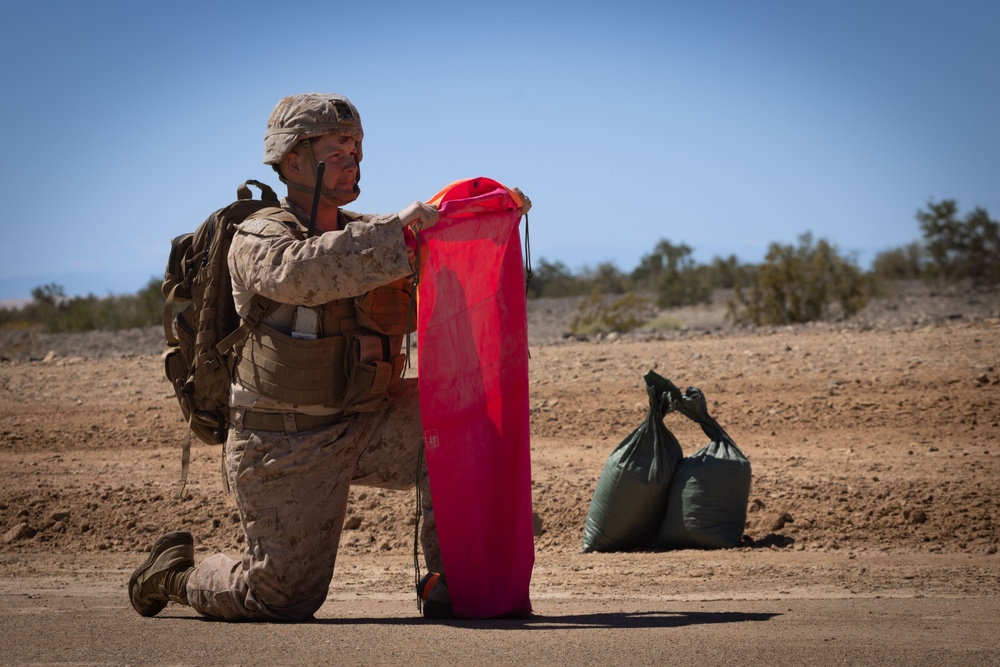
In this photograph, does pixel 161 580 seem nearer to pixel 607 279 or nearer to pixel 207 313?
pixel 207 313

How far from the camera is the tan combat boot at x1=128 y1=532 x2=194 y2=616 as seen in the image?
465cm

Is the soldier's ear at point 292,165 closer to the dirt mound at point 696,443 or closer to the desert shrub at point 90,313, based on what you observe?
the dirt mound at point 696,443

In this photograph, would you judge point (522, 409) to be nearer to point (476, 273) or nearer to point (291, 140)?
point (476, 273)

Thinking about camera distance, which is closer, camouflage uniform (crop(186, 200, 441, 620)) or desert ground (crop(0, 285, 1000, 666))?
desert ground (crop(0, 285, 1000, 666))

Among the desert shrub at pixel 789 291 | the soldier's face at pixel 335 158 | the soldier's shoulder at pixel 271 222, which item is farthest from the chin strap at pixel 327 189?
the desert shrub at pixel 789 291

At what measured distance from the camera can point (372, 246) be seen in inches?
159

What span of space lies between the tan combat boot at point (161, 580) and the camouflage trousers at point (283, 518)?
0.09 meters

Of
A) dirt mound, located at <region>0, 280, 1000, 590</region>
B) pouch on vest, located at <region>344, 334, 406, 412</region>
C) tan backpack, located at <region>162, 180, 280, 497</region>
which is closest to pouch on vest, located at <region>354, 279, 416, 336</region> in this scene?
pouch on vest, located at <region>344, 334, 406, 412</region>

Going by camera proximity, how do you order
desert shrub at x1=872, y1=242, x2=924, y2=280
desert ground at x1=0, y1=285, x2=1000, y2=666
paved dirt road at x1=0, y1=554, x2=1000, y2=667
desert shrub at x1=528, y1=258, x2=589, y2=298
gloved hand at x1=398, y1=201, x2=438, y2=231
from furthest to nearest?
desert shrub at x1=872, y1=242, x2=924, y2=280 → desert shrub at x1=528, y1=258, x2=589, y2=298 → gloved hand at x1=398, y1=201, x2=438, y2=231 → desert ground at x1=0, y1=285, x2=1000, y2=666 → paved dirt road at x1=0, y1=554, x2=1000, y2=667

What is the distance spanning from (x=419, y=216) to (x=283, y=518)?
51.0 inches

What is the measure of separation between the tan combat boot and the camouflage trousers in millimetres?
92

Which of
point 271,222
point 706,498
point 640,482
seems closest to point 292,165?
point 271,222

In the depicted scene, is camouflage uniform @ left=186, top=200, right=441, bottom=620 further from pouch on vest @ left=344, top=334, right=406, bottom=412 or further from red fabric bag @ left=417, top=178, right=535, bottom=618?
red fabric bag @ left=417, top=178, right=535, bottom=618

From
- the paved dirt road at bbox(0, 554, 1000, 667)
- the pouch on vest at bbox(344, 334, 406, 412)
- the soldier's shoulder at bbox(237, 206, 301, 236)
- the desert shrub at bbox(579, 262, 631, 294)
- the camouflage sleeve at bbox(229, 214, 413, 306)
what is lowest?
the paved dirt road at bbox(0, 554, 1000, 667)
